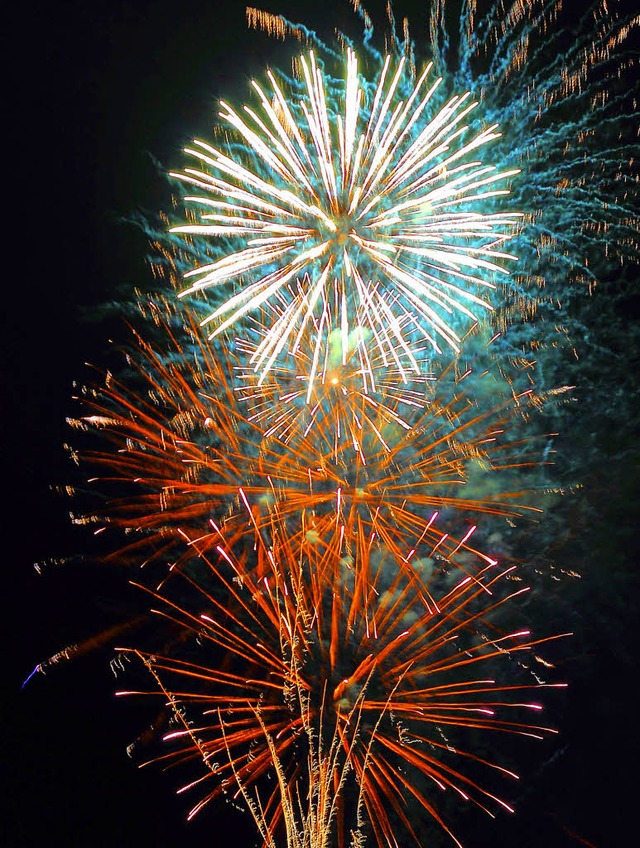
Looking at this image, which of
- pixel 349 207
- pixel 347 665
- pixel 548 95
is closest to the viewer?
pixel 349 207

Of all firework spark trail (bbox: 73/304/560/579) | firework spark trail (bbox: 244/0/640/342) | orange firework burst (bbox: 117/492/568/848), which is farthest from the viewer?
orange firework burst (bbox: 117/492/568/848)

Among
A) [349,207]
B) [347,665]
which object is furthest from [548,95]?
[347,665]

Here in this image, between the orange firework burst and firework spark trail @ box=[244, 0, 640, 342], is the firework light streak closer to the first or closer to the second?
firework spark trail @ box=[244, 0, 640, 342]

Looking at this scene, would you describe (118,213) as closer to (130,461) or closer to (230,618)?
(130,461)

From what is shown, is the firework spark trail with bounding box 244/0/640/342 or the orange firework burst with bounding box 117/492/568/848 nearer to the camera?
the firework spark trail with bounding box 244/0/640/342

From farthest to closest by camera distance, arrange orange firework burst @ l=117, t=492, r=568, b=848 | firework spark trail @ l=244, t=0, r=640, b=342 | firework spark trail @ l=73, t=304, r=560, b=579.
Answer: orange firework burst @ l=117, t=492, r=568, b=848 → firework spark trail @ l=73, t=304, r=560, b=579 → firework spark trail @ l=244, t=0, r=640, b=342

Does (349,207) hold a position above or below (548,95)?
below

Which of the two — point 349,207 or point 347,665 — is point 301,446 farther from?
point 347,665

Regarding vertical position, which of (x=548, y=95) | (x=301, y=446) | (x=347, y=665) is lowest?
(x=347, y=665)

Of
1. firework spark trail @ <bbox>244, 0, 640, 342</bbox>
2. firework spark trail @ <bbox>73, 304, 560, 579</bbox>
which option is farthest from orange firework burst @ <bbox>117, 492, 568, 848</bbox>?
firework spark trail @ <bbox>244, 0, 640, 342</bbox>
